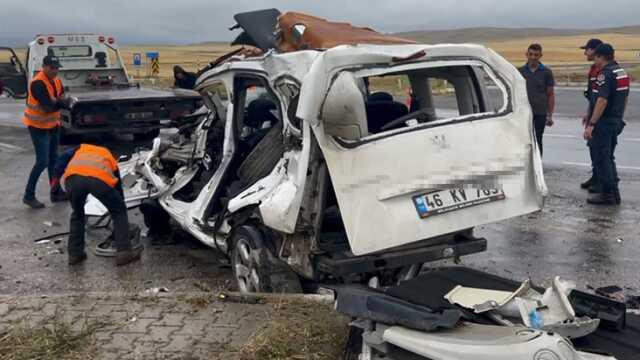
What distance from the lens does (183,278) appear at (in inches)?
246

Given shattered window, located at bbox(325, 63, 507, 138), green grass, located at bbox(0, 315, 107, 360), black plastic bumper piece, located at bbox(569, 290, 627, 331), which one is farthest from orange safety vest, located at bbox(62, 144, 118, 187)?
black plastic bumper piece, located at bbox(569, 290, 627, 331)

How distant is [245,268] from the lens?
5.34 m

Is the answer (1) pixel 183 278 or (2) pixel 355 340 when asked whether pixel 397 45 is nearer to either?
(2) pixel 355 340

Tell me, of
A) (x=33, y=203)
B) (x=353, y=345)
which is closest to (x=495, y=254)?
(x=353, y=345)

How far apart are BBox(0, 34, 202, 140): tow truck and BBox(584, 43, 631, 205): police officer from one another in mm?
6798

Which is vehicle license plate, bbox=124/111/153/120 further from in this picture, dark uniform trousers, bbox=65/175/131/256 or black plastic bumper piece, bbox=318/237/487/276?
black plastic bumper piece, bbox=318/237/487/276

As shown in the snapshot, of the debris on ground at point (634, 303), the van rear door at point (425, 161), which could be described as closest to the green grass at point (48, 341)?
the van rear door at point (425, 161)

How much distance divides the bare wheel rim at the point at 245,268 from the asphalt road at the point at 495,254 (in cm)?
63

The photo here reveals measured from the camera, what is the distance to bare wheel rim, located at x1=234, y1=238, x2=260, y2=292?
17.1ft

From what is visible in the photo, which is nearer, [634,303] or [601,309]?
[601,309]

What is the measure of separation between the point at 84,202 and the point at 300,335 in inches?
127

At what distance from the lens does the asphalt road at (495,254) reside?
20.1 ft

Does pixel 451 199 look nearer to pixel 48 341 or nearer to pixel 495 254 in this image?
pixel 495 254

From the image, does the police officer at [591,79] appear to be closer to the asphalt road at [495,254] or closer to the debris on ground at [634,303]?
the asphalt road at [495,254]
